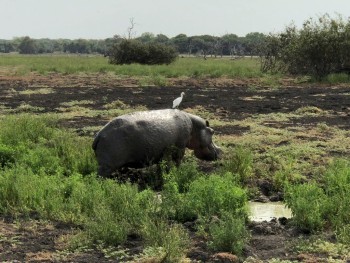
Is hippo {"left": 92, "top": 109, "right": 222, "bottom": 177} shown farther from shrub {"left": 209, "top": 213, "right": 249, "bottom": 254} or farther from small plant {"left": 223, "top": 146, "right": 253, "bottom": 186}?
shrub {"left": 209, "top": 213, "right": 249, "bottom": 254}

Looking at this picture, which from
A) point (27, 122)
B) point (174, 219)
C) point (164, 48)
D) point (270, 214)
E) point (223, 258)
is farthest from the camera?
point (164, 48)

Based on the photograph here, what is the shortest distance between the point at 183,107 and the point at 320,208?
37.6ft

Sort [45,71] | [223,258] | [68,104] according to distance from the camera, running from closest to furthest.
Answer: [223,258]
[68,104]
[45,71]

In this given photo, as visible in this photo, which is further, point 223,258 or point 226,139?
point 226,139

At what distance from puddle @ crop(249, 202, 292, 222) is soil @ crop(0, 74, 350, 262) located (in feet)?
1.93

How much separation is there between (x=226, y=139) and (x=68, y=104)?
807 centimetres

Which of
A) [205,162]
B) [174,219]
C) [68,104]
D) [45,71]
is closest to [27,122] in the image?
[205,162]

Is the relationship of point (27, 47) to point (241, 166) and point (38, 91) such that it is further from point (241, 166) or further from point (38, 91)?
point (241, 166)

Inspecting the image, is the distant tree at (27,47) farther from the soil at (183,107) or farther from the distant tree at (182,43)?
the soil at (183,107)

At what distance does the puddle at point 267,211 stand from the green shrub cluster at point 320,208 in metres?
0.41

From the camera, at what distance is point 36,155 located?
9250 millimetres

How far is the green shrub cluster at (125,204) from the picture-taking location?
5.69 meters

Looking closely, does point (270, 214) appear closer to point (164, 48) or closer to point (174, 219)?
point (174, 219)

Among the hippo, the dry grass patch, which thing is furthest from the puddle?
the dry grass patch
